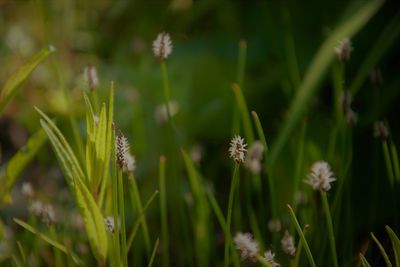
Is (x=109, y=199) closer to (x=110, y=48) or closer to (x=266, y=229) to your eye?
(x=266, y=229)

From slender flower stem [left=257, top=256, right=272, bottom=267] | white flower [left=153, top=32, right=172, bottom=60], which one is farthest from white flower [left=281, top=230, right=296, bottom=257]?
white flower [left=153, top=32, right=172, bottom=60]

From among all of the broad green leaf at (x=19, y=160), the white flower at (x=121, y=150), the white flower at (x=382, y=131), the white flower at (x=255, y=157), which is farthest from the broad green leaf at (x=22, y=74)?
the white flower at (x=382, y=131)

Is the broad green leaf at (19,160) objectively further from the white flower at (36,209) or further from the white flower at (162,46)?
the white flower at (162,46)

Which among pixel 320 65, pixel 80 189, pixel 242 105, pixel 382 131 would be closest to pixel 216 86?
pixel 320 65

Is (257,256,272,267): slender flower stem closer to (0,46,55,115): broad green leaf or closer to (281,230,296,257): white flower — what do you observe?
(281,230,296,257): white flower

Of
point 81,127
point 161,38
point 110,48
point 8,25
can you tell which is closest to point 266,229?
point 161,38

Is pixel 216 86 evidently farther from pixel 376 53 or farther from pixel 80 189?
pixel 80 189
